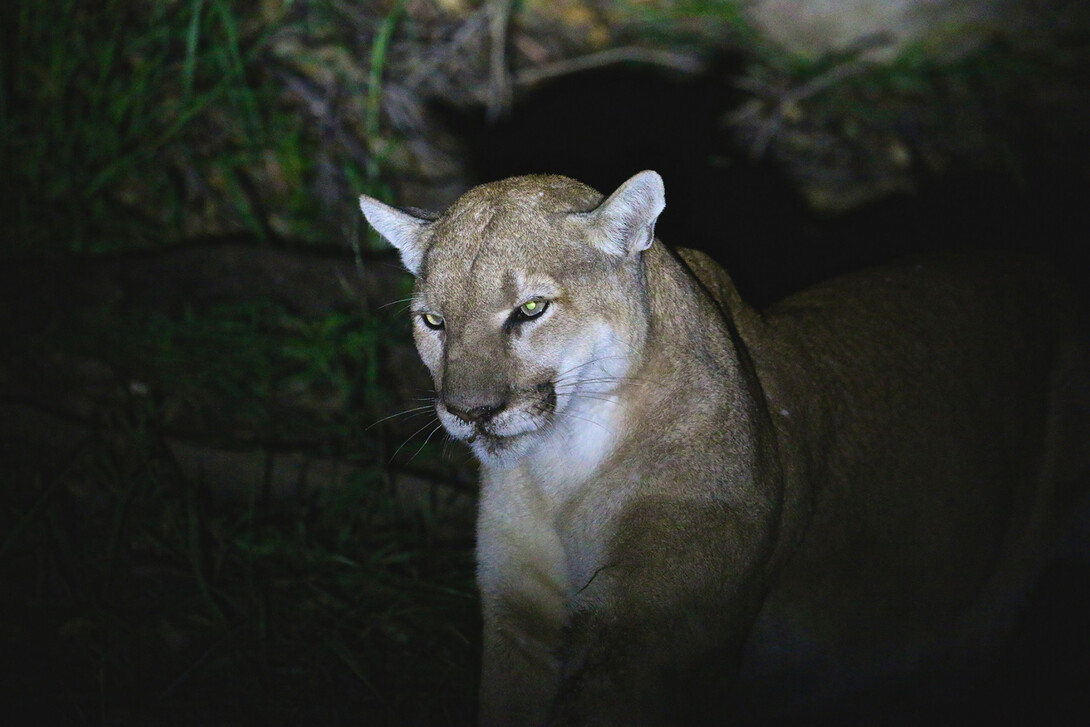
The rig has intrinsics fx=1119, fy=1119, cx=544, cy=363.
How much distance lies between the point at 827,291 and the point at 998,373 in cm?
64

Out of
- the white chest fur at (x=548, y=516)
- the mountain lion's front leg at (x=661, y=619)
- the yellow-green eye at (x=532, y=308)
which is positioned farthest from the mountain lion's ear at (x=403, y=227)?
the mountain lion's front leg at (x=661, y=619)

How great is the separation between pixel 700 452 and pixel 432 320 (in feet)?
2.76

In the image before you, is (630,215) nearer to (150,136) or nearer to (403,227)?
(403,227)

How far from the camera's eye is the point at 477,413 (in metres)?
2.95

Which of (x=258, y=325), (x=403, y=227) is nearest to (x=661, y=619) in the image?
(x=403, y=227)

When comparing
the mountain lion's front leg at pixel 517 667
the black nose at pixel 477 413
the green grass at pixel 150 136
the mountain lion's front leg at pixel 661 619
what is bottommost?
the mountain lion's front leg at pixel 517 667

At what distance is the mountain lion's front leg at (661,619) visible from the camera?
287cm

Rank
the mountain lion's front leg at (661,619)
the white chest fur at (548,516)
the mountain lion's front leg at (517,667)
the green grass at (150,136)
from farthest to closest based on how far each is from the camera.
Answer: the green grass at (150,136)
the mountain lion's front leg at (517,667)
the white chest fur at (548,516)
the mountain lion's front leg at (661,619)

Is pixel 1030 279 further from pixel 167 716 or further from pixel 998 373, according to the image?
pixel 167 716

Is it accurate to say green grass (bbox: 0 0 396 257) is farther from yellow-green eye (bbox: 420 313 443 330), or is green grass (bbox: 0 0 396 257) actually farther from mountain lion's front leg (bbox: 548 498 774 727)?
mountain lion's front leg (bbox: 548 498 774 727)

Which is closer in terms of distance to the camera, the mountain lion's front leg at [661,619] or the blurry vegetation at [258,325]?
the mountain lion's front leg at [661,619]

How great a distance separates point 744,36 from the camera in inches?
290

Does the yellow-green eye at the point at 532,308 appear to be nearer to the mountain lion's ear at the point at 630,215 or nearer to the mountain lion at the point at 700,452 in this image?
the mountain lion at the point at 700,452

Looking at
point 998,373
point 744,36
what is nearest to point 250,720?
point 998,373
